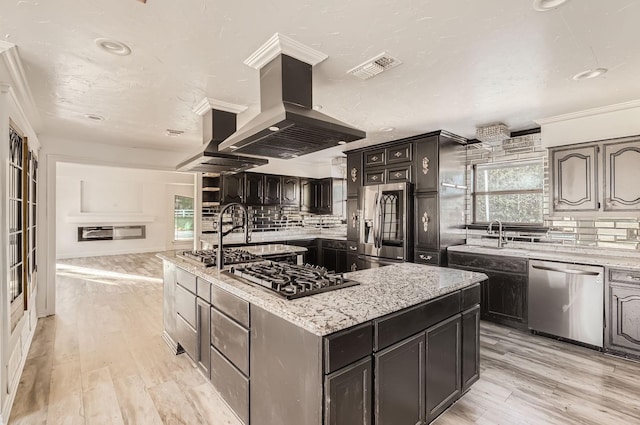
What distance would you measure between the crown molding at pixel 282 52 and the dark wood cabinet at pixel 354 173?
10.4ft

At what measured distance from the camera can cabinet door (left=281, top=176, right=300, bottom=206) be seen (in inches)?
255

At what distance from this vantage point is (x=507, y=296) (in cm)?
366

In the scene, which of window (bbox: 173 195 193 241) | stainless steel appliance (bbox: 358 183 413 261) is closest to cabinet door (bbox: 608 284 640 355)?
stainless steel appliance (bbox: 358 183 413 261)

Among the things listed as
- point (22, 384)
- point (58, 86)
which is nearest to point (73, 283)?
point (22, 384)

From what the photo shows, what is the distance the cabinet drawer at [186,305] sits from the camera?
2588mm

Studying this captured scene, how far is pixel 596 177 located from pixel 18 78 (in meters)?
5.27

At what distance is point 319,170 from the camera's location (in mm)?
7156

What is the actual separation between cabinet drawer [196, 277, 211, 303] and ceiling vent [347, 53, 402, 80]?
195cm

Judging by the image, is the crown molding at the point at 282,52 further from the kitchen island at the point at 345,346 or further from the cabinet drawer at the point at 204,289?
the cabinet drawer at the point at 204,289

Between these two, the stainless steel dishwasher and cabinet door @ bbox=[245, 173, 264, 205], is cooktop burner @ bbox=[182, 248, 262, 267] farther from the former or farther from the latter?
the stainless steel dishwasher

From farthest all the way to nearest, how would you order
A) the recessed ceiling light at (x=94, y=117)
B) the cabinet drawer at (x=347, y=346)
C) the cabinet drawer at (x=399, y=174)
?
1. the cabinet drawer at (x=399, y=174)
2. the recessed ceiling light at (x=94, y=117)
3. the cabinet drawer at (x=347, y=346)

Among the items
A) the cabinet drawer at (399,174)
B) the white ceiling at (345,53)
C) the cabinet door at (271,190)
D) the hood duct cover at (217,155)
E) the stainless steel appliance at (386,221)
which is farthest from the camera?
the cabinet door at (271,190)

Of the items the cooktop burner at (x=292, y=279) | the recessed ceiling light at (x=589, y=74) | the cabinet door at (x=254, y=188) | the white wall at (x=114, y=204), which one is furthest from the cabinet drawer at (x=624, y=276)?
the white wall at (x=114, y=204)

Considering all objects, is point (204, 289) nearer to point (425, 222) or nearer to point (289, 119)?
point (289, 119)
